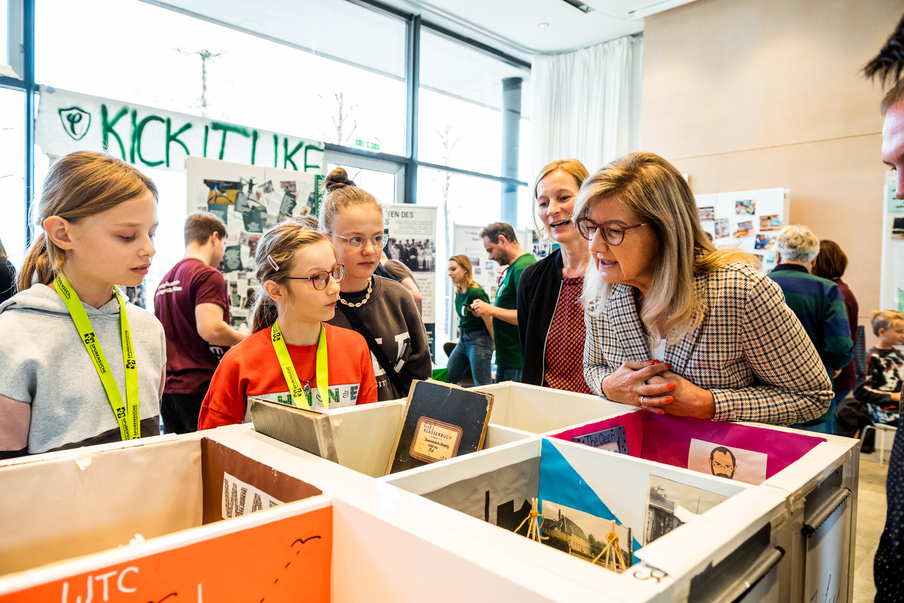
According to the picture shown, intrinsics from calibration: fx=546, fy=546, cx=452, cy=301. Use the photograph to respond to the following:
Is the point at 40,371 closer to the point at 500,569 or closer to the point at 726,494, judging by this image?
the point at 500,569

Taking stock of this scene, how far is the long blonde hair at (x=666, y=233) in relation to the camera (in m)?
1.21

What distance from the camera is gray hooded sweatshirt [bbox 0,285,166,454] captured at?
3.91 ft

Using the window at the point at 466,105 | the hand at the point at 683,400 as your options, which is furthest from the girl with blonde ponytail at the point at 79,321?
the window at the point at 466,105

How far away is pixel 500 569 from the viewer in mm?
499

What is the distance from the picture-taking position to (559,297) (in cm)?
194

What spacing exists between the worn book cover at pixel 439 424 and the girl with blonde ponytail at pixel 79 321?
2.43 ft

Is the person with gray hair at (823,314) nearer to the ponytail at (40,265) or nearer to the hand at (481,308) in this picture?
the hand at (481,308)

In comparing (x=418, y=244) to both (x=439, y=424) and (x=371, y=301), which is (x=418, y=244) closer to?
(x=371, y=301)

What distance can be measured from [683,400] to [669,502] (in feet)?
1.22

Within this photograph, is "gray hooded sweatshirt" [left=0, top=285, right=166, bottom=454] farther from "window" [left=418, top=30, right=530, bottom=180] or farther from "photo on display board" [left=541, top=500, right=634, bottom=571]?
"window" [left=418, top=30, right=530, bottom=180]

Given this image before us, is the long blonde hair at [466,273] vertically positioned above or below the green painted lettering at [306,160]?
below

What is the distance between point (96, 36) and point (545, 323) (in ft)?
12.1

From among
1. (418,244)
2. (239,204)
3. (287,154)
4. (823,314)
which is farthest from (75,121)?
(823,314)

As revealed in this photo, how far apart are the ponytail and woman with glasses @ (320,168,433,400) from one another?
28.2 inches
